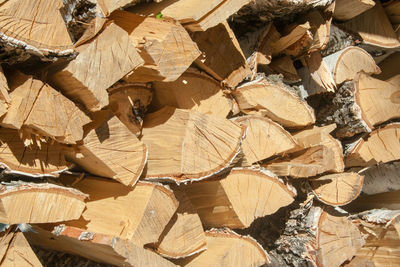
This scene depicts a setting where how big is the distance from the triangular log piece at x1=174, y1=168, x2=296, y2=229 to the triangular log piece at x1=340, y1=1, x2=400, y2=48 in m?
1.16

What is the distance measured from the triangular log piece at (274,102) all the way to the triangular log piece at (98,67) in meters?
0.72

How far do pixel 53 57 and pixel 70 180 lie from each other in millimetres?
566

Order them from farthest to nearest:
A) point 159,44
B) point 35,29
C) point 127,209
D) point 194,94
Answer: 1. point 194,94
2. point 127,209
3. point 159,44
4. point 35,29

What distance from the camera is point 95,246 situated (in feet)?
5.17

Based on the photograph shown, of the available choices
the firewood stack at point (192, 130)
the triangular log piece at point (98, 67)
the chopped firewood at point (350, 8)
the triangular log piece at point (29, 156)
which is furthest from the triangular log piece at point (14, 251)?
the chopped firewood at point (350, 8)

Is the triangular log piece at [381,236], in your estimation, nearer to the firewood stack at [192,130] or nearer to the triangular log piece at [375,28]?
the firewood stack at [192,130]

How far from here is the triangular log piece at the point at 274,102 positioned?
6.77 feet

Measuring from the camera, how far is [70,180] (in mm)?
1703

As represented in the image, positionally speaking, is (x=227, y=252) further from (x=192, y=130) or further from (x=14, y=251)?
(x=14, y=251)

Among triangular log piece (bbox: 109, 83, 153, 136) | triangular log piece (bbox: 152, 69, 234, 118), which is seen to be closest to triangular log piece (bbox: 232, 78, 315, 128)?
triangular log piece (bbox: 152, 69, 234, 118)

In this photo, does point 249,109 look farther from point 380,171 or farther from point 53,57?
point 380,171

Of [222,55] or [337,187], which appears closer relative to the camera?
Answer: [222,55]

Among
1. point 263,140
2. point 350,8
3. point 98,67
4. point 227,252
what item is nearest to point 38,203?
point 98,67

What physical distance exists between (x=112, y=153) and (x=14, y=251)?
456mm
